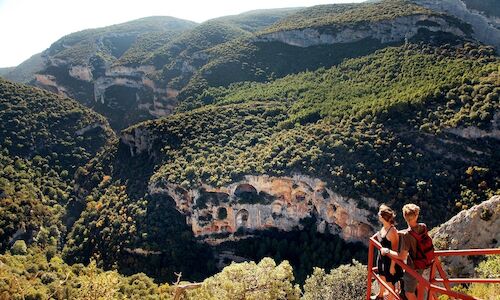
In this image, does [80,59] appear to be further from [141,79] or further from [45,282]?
[45,282]

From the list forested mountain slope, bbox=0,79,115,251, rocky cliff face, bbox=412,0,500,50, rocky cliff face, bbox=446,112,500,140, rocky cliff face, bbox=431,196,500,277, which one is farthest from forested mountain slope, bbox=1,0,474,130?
rocky cliff face, bbox=431,196,500,277

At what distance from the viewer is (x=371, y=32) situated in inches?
3054

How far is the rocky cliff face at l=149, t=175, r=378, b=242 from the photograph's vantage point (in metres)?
46.4

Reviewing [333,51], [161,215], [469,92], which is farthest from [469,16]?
[161,215]

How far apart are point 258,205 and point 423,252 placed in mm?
41293

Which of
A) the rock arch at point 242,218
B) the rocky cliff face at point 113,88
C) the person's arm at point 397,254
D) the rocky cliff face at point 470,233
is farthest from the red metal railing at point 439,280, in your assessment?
the rocky cliff face at point 113,88

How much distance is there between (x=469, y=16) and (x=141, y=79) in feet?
271

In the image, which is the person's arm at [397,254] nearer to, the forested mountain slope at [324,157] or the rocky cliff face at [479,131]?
the forested mountain slope at [324,157]

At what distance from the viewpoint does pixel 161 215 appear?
52.4 meters

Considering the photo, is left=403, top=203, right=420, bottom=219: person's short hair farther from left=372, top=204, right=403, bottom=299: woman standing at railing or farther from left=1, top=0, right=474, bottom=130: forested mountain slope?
left=1, top=0, right=474, bottom=130: forested mountain slope

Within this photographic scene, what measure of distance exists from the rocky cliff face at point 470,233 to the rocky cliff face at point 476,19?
212 ft

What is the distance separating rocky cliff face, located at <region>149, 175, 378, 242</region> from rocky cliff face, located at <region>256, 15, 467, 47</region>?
1457 inches

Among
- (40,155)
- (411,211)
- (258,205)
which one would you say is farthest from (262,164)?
(40,155)

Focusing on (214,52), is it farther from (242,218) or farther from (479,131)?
(479,131)
